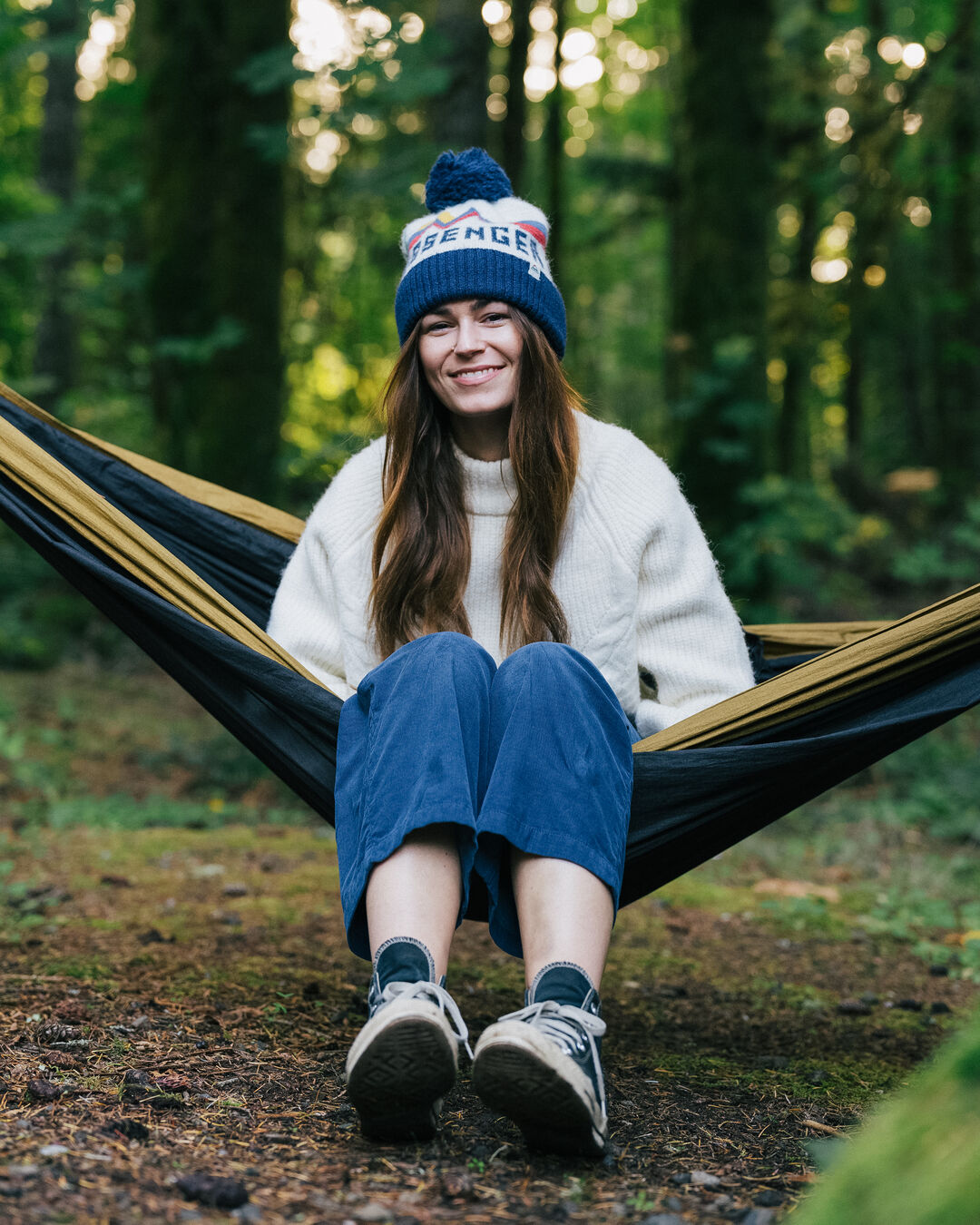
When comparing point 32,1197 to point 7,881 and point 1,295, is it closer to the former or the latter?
point 7,881

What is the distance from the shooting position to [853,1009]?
227 centimetres

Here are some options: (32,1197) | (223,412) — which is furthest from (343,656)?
(223,412)

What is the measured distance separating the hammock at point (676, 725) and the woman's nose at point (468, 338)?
24.6 inches

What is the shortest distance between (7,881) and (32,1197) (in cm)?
201

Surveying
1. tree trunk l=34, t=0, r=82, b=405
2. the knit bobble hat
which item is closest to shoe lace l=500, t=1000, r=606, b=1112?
the knit bobble hat

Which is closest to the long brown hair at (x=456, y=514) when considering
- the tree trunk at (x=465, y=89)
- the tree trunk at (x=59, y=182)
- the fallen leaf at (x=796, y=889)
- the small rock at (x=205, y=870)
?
the small rock at (x=205, y=870)

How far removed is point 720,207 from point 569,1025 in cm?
494

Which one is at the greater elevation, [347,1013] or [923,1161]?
[923,1161]

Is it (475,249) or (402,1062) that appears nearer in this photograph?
(402,1062)

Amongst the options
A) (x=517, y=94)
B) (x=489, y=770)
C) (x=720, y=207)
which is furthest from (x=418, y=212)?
(x=489, y=770)

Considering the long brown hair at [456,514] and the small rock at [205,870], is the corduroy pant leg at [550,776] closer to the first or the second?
the long brown hair at [456,514]

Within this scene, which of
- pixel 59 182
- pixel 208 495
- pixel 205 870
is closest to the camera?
pixel 208 495

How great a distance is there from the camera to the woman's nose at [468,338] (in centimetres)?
198

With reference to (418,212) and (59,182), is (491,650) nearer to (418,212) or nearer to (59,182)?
(418,212)
